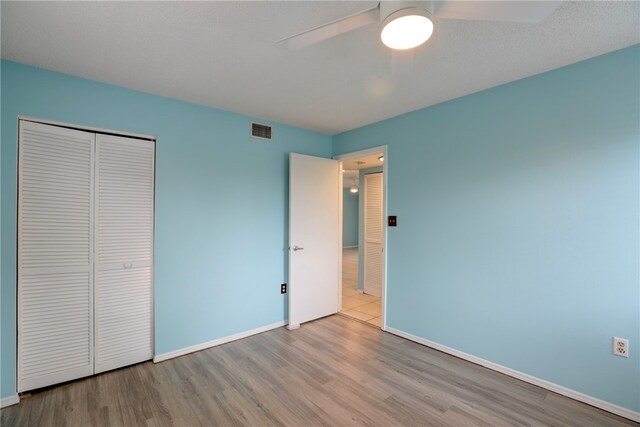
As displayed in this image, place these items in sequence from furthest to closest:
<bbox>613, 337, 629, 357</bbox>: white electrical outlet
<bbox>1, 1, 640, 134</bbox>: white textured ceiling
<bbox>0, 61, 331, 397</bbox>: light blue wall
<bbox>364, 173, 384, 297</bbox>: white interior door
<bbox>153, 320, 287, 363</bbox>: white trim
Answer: <bbox>364, 173, 384, 297</bbox>: white interior door
<bbox>153, 320, 287, 363</bbox>: white trim
<bbox>0, 61, 331, 397</bbox>: light blue wall
<bbox>613, 337, 629, 357</bbox>: white electrical outlet
<bbox>1, 1, 640, 134</bbox>: white textured ceiling

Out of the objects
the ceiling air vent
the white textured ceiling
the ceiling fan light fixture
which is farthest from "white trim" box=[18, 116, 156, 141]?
the ceiling fan light fixture

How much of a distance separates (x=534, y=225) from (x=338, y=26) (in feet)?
6.82

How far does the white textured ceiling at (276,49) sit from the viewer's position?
5.19 feet

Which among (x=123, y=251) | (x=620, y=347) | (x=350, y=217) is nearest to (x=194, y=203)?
(x=123, y=251)

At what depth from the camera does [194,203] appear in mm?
2834

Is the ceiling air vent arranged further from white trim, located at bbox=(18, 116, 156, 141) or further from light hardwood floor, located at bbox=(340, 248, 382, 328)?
light hardwood floor, located at bbox=(340, 248, 382, 328)

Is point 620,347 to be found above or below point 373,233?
below

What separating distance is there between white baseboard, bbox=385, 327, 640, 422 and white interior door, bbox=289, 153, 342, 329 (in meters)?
1.17

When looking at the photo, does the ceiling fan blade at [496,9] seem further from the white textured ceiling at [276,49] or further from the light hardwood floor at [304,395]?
the light hardwood floor at [304,395]

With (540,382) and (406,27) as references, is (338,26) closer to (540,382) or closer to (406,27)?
(406,27)

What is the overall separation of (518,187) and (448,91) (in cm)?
101

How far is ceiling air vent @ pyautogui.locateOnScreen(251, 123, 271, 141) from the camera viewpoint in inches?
128

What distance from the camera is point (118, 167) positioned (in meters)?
2.48


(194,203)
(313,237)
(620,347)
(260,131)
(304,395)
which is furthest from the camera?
(313,237)
